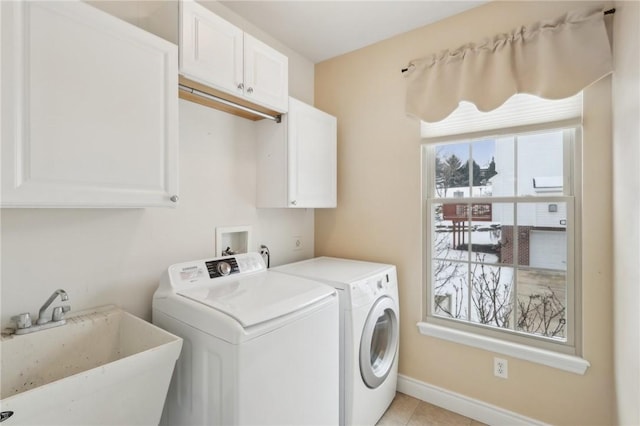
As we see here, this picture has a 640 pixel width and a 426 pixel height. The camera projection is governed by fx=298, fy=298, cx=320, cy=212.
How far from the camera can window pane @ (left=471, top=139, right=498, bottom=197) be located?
6.75 ft

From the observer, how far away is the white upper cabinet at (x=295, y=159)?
2070 millimetres

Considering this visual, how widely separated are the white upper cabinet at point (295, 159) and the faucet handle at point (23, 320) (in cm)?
135

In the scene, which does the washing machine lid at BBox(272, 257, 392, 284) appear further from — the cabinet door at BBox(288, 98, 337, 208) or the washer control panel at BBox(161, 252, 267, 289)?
the cabinet door at BBox(288, 98, 337, 208)

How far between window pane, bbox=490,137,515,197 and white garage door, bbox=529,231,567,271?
0.32 metres

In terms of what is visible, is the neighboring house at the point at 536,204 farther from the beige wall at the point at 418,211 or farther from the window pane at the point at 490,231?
the beige wall at the point at 418,211

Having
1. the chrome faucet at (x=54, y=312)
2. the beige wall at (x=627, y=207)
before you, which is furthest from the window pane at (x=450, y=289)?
the chrome faucet at (x=54, y=312)

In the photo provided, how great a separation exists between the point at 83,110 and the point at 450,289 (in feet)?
7.77

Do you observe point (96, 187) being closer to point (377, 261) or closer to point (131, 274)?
point (131, 274)

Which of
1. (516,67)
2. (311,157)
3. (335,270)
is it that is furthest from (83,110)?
(516,67)

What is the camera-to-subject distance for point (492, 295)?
2070 mm

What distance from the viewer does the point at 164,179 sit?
134 cm

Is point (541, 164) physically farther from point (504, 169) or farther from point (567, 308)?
point (567, 308)

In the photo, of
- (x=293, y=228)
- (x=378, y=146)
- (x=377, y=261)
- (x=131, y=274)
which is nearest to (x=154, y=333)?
(x=131, y=274)

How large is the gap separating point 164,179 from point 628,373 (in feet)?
7.28
